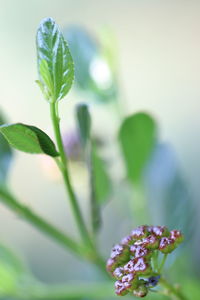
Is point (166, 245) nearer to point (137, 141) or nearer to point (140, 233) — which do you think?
point (140, 233)

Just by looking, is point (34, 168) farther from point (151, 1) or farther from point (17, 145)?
point (17, 145)

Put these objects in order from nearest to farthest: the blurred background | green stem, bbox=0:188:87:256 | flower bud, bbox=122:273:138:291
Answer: flower bud, bbox=122:273:138:291 → green stem, bbox=0:188:87:256 → the blurred background

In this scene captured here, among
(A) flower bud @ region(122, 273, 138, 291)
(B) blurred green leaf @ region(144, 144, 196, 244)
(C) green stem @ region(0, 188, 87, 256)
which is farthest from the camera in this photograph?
(B) blurred green leaf @ region(144, 144, 196, 244)

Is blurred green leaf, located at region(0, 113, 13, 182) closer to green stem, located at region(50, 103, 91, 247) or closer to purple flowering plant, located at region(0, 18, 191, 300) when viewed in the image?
purple flowering plant, located at region(0, 18, 191, 300)

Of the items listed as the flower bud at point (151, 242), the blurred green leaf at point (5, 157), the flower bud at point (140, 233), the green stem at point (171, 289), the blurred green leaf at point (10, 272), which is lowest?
the blurred green leaf at point (10, 272)

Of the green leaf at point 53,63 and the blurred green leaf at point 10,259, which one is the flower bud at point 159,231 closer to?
the green leaf at point 53,63

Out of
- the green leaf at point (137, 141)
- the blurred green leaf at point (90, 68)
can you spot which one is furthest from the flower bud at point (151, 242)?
the blurred green leaf at point (90, 68)

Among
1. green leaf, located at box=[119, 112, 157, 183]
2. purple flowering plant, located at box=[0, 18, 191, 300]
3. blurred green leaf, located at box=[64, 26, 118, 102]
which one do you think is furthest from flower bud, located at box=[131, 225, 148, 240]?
blurred green leaf, located at box=[64, 26, 118, 102]
